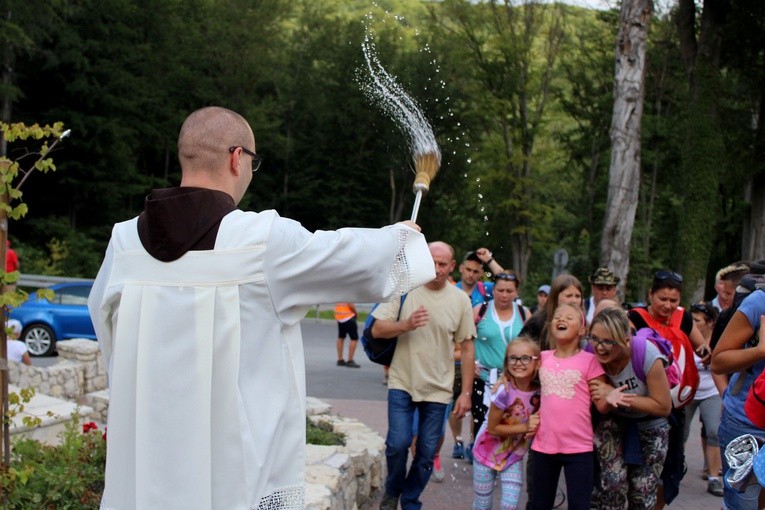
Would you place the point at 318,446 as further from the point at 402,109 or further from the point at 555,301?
the point at 402,109

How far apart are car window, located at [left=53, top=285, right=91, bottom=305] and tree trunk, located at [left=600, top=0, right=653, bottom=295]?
10087mm

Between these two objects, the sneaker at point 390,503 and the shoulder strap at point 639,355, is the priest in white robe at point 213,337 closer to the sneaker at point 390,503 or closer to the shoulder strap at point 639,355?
the shoulder strap at point 639,355

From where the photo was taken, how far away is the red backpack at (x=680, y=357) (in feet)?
21.6

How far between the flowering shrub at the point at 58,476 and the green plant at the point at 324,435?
178 centimetres

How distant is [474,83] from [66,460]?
95.8ft

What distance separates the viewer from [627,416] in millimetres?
6105

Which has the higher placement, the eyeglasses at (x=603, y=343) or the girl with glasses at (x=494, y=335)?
the eyeglasses at (x=603, y=343)

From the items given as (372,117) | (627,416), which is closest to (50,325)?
(627,416)

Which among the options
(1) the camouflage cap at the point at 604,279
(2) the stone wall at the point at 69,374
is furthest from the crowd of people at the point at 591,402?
(2) the stone wall at the point at 69,374

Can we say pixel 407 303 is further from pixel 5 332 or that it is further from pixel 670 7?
pixel 670 7

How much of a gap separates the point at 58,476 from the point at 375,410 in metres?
7.05

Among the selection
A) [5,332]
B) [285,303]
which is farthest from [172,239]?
[5,332]

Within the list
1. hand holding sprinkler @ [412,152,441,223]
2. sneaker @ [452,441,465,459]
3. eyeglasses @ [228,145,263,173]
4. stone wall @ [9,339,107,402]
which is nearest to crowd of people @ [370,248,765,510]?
hand holding sprinkler @ [412,152,441,223]

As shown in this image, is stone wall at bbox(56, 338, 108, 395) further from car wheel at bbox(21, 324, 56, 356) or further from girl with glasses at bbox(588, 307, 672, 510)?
girl with glasses at bbox(588, 307, 672, 510)
